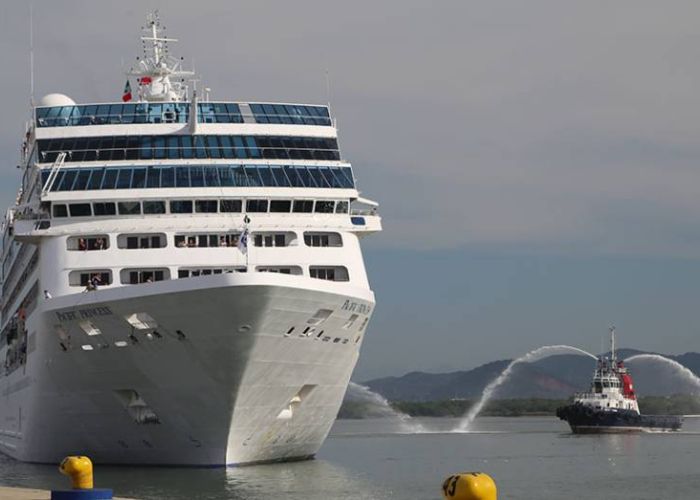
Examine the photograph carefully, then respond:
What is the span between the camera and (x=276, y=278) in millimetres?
34219

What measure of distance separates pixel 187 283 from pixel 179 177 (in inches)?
289

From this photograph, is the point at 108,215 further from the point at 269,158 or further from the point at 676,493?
the point at 676,493

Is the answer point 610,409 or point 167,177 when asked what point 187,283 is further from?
point 610,409

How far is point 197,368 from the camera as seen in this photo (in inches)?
1394

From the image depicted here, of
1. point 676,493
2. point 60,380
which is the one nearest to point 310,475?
point 60,380

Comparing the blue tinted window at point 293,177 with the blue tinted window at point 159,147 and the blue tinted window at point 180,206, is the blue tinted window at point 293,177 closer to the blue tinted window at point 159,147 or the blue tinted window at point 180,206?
the blue tinted window at point 180,206

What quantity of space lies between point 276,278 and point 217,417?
460 centimetres

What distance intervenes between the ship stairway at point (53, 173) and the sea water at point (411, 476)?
326 inches

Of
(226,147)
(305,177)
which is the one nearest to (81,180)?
(226,147)

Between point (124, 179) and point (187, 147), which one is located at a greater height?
point (187, 147)

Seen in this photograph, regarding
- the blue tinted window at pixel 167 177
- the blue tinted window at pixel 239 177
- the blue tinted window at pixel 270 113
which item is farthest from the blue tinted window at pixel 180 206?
the blue tinted window at pixel 270 113

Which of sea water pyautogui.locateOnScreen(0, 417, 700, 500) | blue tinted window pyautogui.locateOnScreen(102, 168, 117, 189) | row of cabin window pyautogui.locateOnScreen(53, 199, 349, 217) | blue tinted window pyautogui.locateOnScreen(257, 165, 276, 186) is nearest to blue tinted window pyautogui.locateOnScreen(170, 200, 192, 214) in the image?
row of cabin window pyautogui.locateOnScreen(53, 199, 349, 217)

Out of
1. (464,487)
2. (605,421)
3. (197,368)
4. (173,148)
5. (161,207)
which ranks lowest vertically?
(605,421)

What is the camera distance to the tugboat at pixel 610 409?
89.0 metres
